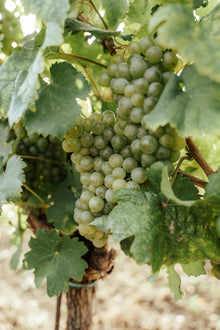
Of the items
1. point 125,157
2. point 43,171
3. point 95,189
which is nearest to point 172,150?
point 125,157

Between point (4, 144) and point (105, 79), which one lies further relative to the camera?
point (4, 144)

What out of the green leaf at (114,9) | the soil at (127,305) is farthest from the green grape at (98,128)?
the soil at (127,305)

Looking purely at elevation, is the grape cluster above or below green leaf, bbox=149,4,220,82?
below

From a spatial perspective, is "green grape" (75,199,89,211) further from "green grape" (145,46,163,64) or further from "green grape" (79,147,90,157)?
"green grape" (145,46,163,64)

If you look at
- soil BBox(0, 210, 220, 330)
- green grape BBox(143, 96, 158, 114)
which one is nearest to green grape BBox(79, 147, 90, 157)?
green grape BBox(143, 96, 158, 114)

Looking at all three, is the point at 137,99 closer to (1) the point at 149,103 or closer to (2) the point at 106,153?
(1) the point at 149,103

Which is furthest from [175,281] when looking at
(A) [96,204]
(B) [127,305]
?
(B) [127,305]

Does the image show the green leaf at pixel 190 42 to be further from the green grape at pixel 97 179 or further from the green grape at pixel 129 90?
the green grape at pixel 97 179
